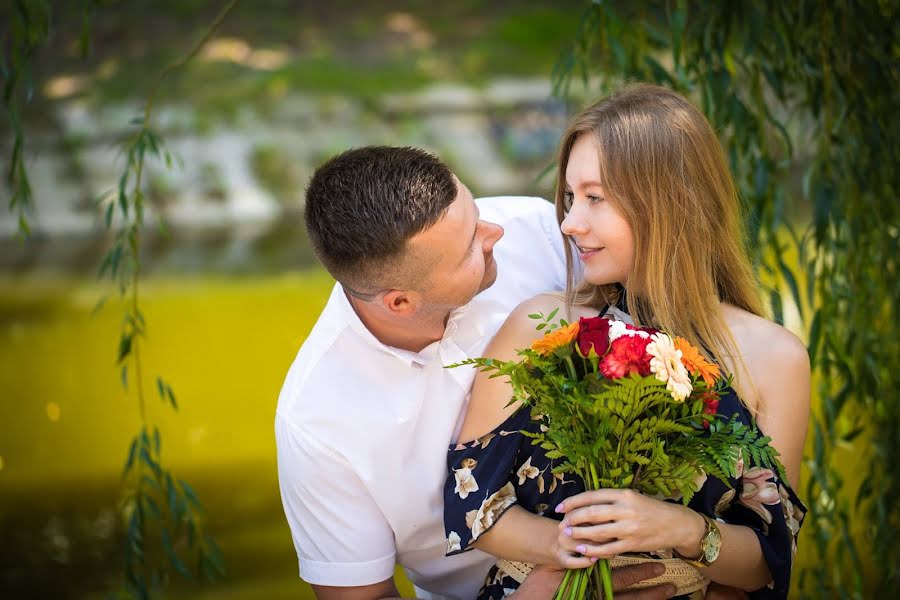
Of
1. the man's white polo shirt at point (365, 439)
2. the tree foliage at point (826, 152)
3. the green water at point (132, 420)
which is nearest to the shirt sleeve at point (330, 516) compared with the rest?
the man's white polo shirt at point (365, 439)

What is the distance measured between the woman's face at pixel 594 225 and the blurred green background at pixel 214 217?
3.78ft

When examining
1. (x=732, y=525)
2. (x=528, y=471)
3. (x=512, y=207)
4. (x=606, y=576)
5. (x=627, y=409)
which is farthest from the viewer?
(x=512, y=207)

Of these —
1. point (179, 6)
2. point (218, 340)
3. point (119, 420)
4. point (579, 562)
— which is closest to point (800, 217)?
point (218, 340)

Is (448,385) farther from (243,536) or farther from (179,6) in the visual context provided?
(179,6)

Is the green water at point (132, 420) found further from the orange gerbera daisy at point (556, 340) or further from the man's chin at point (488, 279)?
the orange gerbera daisy at point (556, 340)

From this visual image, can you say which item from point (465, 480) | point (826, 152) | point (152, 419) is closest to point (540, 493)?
point (465, 480)

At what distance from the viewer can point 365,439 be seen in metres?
2.42

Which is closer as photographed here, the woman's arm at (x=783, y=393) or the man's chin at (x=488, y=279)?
the woman's arm at (x=783, y=393)

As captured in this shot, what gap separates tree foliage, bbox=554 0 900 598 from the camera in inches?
109

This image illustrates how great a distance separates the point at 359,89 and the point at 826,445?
785cm

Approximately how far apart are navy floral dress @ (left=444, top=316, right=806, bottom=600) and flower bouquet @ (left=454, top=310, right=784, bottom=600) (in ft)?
0.52

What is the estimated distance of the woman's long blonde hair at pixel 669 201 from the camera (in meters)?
2.24

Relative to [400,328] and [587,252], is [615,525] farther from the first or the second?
[400,328]

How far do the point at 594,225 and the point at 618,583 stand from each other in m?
0.70
